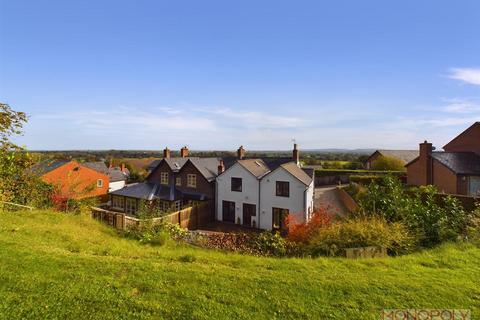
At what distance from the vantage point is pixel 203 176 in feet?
80.5

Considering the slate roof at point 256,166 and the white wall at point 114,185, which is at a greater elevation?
the slate roof at point 256,166

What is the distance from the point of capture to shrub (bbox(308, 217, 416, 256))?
8812 millimetres

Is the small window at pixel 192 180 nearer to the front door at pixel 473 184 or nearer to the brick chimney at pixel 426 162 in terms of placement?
the brick chimney at pixel 426 162

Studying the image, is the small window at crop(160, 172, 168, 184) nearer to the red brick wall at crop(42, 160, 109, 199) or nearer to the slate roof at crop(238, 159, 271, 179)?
the red brick wall at crop(42, 160, 109, 199)

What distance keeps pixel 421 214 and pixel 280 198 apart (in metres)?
10.9

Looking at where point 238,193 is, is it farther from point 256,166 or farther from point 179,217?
point 179,217

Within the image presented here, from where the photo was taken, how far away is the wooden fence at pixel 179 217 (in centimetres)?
1400

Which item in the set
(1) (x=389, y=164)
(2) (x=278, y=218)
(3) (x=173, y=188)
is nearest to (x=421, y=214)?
(2) (x=278, y=218)

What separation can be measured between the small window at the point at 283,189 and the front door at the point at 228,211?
15.0 feet

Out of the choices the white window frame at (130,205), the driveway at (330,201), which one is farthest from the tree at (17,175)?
the driveway at (330,201)

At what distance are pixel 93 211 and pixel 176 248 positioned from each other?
29.4 feet

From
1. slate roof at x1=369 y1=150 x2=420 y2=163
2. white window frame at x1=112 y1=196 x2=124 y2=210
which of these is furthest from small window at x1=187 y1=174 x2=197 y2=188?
slate roof at x1=369 y1=150 x2=420 y2=163

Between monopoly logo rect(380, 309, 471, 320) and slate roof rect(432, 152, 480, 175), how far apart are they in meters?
24.7

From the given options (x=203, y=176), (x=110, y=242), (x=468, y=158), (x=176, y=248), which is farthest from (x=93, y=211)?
(x=468, y=158)
